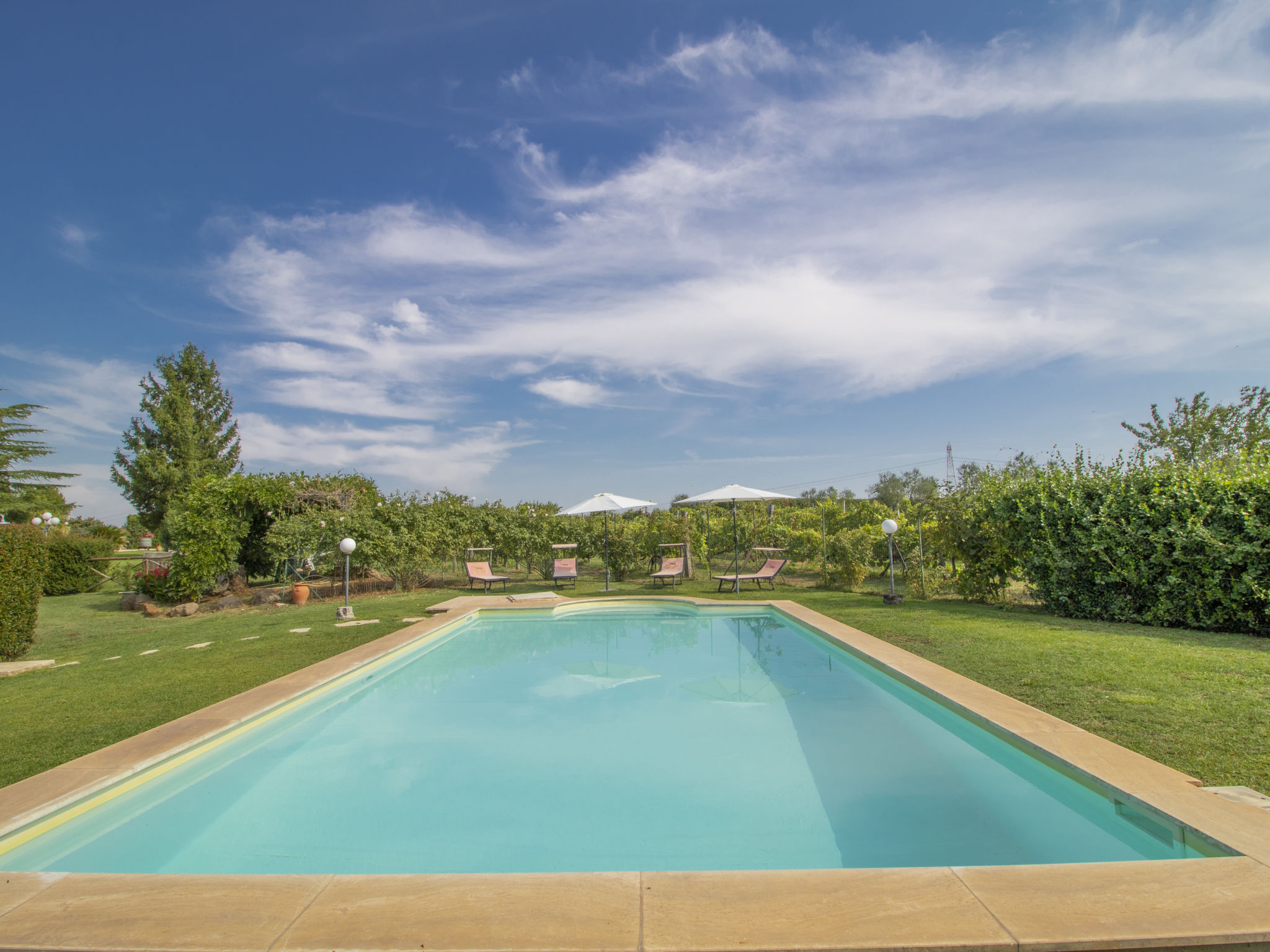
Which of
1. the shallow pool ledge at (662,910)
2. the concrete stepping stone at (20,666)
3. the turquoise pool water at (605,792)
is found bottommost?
the turquoise pool water at (605,792)

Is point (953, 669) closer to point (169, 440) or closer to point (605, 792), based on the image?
point (605, 792)

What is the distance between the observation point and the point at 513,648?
27.5 ft

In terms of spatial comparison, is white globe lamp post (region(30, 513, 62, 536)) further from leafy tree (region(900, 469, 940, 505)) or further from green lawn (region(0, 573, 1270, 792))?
leafy tree (region(900, 469, 940, 505))

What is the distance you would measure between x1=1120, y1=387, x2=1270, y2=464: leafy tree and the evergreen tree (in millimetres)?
39643

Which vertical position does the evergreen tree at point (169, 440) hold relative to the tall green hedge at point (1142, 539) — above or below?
above

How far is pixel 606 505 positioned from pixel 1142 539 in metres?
9.53

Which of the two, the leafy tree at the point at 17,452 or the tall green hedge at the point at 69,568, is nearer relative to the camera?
the tall green hedge at the point at 69,568

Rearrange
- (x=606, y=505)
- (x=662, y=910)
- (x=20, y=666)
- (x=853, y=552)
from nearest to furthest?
(x=662, y=910)
(x=20, y=666)
(x=853, y=552)
(x=606, y=505)

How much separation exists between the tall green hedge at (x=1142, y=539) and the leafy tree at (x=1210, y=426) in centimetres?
1632

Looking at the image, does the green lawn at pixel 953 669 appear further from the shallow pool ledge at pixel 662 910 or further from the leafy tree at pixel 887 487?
the leafy tree at pixel 887 487

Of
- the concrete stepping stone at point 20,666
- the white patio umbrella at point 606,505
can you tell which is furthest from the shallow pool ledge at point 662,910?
the white patio umbrella at point 606,505

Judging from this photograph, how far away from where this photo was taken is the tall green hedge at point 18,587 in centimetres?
712

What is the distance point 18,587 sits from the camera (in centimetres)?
721

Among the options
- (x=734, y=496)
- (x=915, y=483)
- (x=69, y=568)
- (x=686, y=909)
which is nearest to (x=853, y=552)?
(x=734, y=496)
